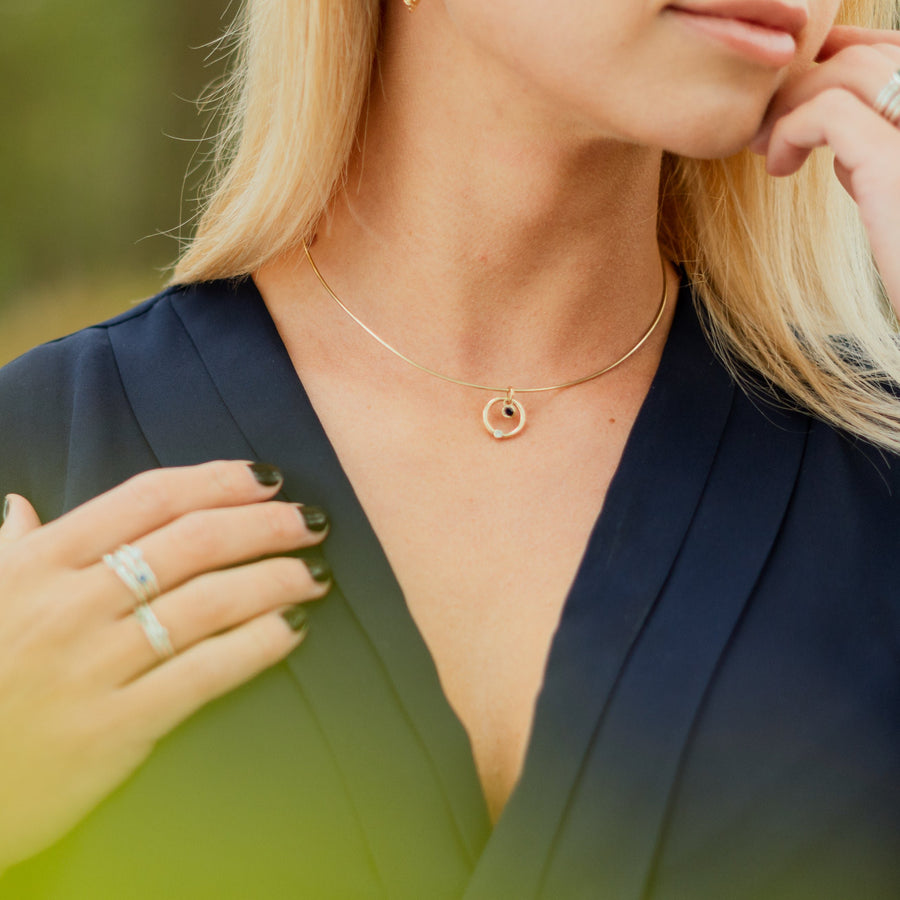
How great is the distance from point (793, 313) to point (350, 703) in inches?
29.3

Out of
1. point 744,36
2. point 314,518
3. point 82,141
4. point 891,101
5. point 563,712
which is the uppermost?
point 82,141

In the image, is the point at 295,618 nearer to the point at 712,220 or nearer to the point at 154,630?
the point at 154,630

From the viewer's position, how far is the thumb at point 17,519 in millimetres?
1001

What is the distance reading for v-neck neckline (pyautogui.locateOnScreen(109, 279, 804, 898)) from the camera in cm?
93

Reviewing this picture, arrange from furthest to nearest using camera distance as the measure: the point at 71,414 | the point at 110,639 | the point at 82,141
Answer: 1. the point at 82,141
2. the point at 71,414
3. the point at 110,639

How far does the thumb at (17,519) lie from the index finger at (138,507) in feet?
0.28

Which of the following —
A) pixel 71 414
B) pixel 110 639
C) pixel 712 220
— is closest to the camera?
pixel 110 639

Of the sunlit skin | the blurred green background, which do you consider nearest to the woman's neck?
the sunlit skin

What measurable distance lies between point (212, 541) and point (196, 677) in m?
0.11

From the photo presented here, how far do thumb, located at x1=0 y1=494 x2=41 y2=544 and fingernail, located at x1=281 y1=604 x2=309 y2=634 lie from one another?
10.4 inches

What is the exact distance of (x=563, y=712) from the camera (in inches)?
37.8

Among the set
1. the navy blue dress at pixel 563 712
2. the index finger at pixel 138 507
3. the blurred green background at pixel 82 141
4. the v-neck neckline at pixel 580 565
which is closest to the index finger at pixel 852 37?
the v-neck neckline at pixel 580 565

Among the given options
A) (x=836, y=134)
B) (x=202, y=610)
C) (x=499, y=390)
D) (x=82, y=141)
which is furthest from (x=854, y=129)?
(x=82, y=141)

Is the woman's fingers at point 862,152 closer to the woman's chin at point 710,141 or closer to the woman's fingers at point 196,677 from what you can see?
the woman's chin at point 710,141
